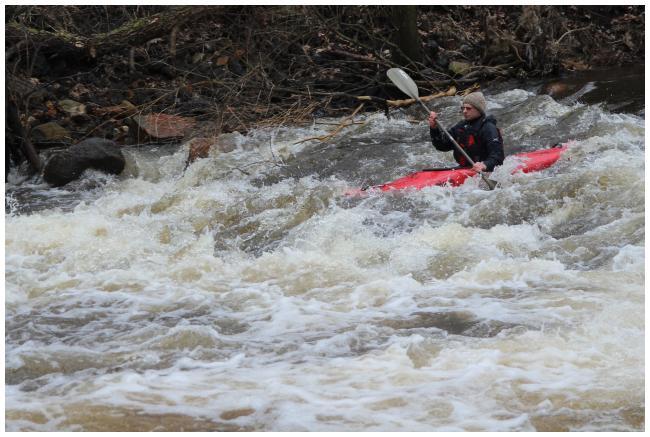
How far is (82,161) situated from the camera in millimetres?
7707

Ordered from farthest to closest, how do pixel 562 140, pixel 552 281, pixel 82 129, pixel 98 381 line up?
pixel 82 129
pixel 562 140
pixel 552 281
pixel 98 381

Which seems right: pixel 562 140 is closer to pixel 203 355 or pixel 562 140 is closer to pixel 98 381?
pixel 203 355

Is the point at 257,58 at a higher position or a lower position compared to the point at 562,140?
higher

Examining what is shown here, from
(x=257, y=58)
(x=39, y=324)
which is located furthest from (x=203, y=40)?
(x=39, y=324)

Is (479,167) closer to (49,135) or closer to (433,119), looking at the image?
(433,119)

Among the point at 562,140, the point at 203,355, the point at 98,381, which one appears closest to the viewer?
the point at 98,381

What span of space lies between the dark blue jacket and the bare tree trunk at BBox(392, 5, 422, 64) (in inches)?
135

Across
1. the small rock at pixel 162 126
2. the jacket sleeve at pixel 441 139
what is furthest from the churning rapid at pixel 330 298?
the small rock at pixel 162 126

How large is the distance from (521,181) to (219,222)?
228 cm

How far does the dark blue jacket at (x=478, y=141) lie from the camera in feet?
20.7

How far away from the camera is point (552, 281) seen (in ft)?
15.0

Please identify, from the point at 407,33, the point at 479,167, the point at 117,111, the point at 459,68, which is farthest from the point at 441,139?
the point at 117,111

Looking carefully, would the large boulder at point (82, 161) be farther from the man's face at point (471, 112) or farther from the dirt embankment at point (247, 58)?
the man's face at point (471, 112)

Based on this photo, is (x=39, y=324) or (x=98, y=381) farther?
(x=39, y=324)
